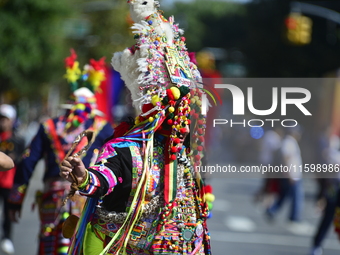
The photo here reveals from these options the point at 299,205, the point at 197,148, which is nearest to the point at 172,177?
the point at 197,148

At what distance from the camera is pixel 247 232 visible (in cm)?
1073

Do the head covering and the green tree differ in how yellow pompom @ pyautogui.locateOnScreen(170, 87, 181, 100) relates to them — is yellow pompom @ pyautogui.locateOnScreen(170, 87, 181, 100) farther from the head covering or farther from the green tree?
the green tree

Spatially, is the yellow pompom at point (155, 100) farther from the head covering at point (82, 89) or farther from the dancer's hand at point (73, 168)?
the head covering at point (82, 89)

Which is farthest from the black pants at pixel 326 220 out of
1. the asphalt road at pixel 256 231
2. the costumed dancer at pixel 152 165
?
the costumed dancer at pixel 152 165

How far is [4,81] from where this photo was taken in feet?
79.9

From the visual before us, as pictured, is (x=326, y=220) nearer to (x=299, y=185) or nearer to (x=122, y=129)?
(x=299, y=185)

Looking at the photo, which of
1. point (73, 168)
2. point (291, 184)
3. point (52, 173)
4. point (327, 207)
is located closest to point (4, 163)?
point (73, 168)

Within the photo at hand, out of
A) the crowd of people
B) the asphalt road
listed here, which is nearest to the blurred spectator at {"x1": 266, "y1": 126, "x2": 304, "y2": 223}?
the crowd of people

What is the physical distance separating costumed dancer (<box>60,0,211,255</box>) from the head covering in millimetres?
2084

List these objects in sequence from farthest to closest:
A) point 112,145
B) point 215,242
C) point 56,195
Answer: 1. point 215,242
2. point 56,195
3. point 112,145

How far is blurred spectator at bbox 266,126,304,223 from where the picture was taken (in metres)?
11.5

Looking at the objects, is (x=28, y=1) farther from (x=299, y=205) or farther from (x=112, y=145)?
(x=112, y=145)

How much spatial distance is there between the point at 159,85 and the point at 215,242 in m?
5.89

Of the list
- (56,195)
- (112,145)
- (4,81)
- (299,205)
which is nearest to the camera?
(112,145)
